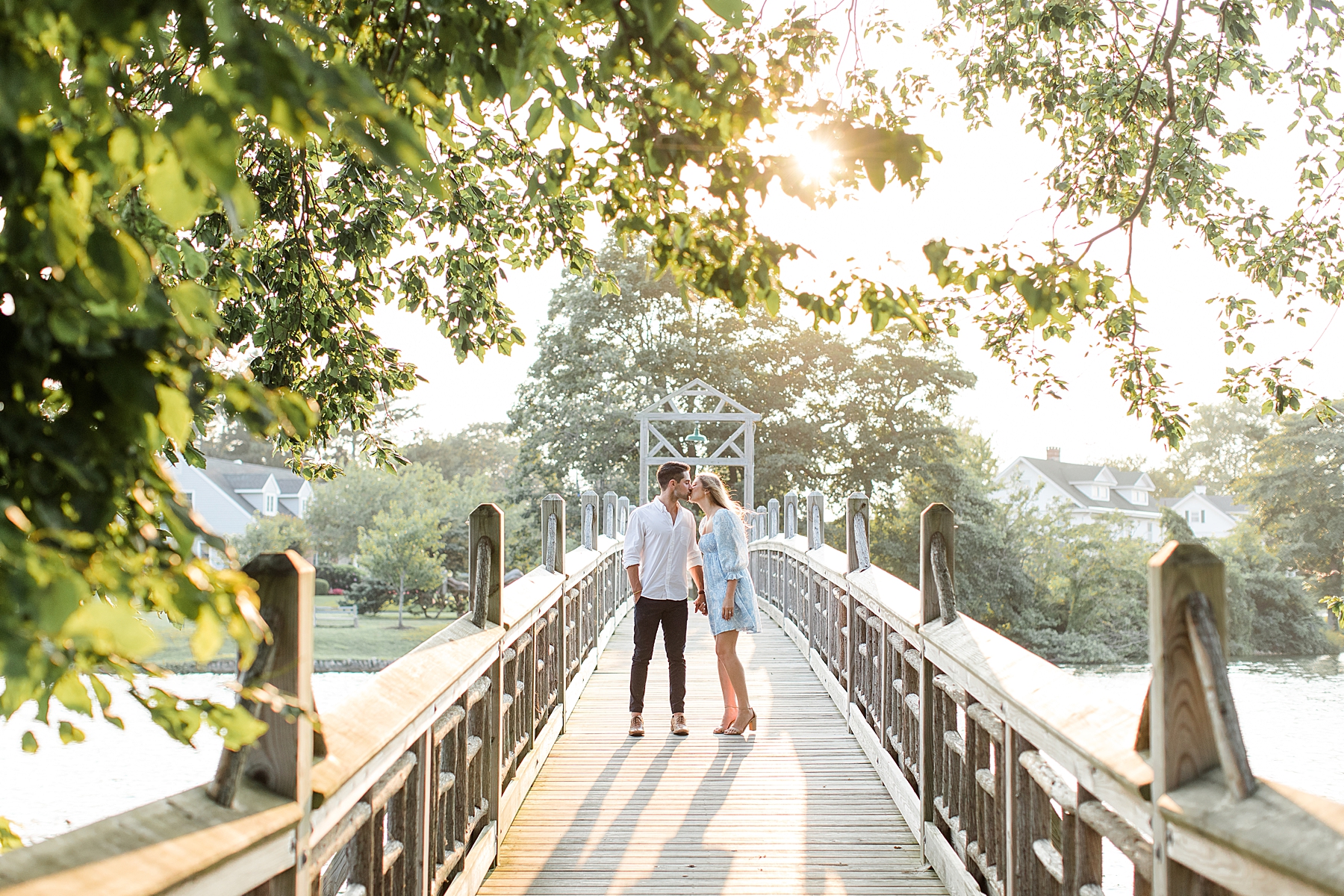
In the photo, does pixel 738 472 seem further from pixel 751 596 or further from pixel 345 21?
pixel 345 21

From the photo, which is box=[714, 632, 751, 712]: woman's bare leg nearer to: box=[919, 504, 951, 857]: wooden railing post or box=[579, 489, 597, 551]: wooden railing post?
box=[919, 504, 951, 857]: wooden railing post

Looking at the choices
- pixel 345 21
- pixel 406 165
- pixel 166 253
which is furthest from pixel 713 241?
pixel 166 253

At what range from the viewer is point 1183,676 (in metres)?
1.98

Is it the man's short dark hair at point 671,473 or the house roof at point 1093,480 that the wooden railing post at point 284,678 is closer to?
the man's short dark hair at point 671,473

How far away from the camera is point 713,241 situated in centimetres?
271

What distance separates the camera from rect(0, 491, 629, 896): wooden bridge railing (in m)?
1.56

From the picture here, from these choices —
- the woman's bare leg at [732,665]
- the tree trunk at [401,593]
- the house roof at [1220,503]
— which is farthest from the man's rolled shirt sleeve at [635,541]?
the house roof at [1220,503]

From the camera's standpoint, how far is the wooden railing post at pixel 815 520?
9.98 metres

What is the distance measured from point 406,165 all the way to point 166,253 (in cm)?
301

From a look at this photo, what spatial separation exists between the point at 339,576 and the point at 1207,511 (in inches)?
2079

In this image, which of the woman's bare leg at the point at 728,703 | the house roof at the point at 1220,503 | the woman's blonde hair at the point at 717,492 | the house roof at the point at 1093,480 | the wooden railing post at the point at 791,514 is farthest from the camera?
the house roof at the point at 1220,503

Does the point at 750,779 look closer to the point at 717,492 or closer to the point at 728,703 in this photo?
the point at 728,703

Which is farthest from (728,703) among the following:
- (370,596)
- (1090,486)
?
(1090,486)

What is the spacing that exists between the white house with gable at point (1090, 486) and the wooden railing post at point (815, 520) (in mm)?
43534
